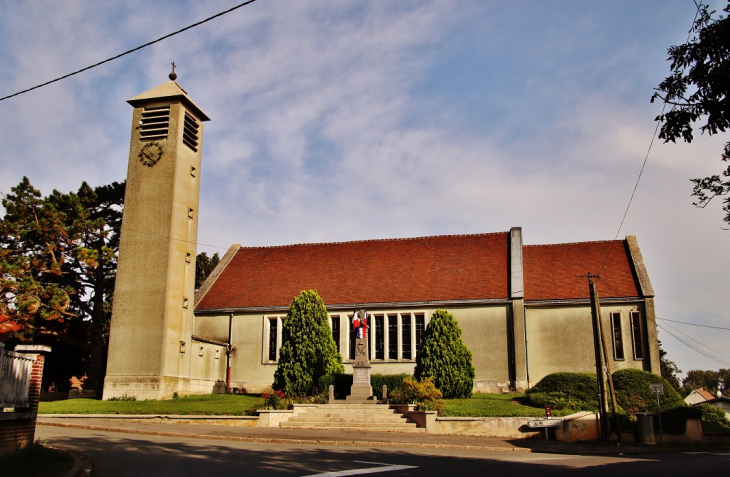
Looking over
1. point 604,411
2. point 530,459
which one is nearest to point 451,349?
point 604,411

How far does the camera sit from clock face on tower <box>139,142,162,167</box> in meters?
32.4

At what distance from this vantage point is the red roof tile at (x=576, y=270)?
31.0 m

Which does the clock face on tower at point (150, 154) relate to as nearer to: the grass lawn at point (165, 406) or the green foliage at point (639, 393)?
the grass lawn at point (165, 406)

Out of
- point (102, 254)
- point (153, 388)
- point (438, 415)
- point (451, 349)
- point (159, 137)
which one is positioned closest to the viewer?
point (438, 415)

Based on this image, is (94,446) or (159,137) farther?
(159,137)

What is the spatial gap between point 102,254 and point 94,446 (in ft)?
68.8

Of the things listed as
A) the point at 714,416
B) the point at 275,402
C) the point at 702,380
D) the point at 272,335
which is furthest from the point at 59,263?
the point at 702,380

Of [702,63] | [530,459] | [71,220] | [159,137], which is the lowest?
[530,459]

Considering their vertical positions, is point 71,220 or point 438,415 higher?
point 71,220

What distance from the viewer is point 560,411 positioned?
23109 mm

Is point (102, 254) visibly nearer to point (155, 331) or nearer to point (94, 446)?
point (155, 331)

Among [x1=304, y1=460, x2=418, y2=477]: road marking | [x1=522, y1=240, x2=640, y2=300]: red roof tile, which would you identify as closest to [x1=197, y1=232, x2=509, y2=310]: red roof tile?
[x1=522, y1=240, x2=640, y2=300]: red roof tile

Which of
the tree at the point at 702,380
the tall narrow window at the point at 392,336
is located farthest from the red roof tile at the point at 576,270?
the tree at the point at 702,380

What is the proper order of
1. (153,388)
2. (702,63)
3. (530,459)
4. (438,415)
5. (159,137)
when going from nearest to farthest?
(702,63)
(530,459)
(438,415)
(153,388)
(159,137)
